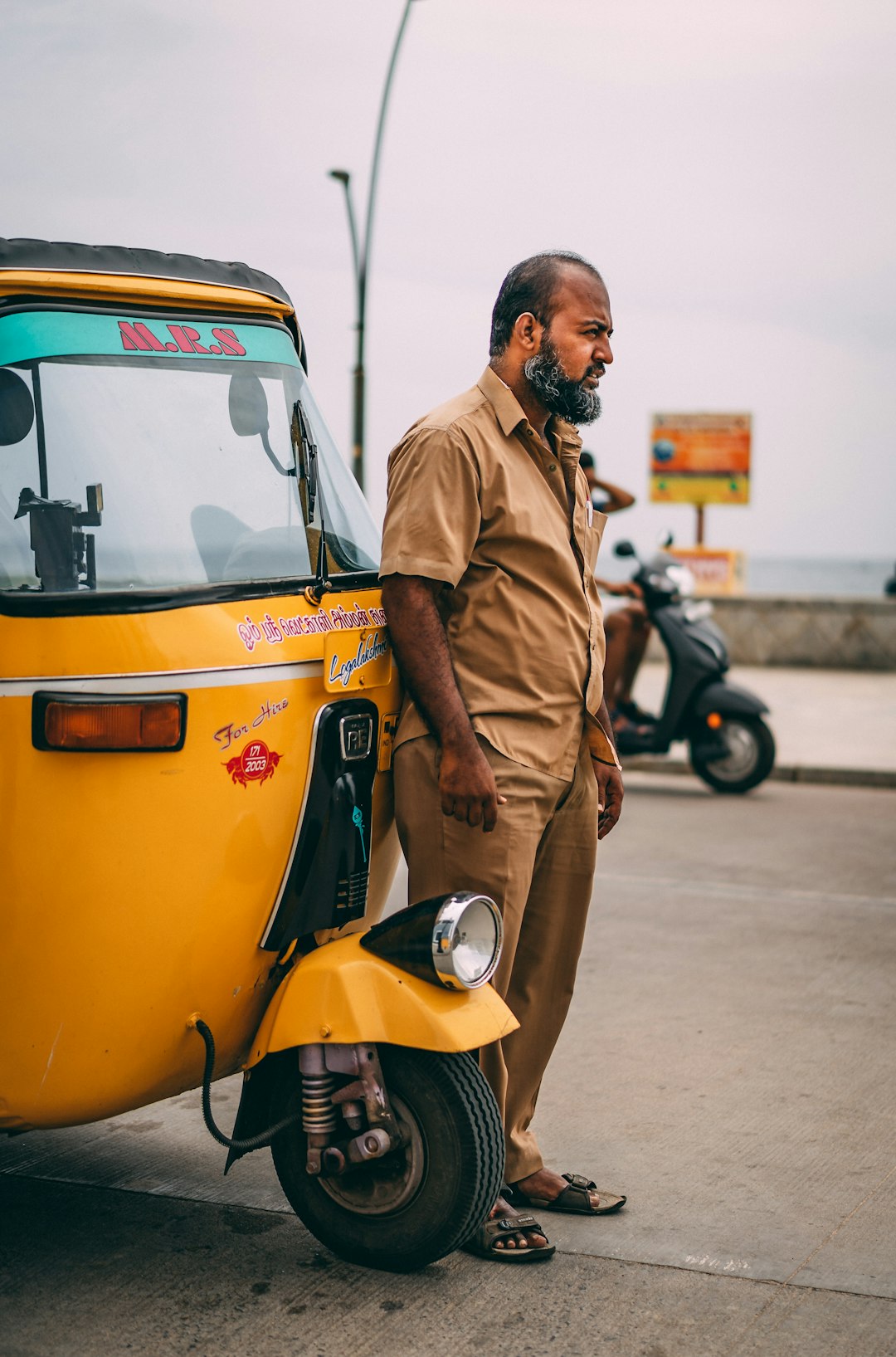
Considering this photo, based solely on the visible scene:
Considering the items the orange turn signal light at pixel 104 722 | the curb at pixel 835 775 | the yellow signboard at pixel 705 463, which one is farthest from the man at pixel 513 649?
the yellow signboard at pixel 705 463

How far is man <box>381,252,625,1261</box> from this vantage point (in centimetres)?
316

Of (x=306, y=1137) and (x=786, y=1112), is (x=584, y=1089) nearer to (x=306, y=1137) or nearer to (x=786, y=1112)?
(x=786, y=1112)

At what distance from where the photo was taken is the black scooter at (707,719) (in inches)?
384

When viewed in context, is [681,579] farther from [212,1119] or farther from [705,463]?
[705,463]

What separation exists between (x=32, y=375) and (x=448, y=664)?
979mm

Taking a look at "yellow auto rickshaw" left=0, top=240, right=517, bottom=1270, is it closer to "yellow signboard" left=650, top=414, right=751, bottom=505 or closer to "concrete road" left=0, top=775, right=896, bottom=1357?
"concrete road" left=0, top=775, right=896, bottom=1357

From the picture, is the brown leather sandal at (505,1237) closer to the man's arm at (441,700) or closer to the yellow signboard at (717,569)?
the man's arm at (441,700)

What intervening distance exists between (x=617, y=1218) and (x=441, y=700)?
1.27 metres

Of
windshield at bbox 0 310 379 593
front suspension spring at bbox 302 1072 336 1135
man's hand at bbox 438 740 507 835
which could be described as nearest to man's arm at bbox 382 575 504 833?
man's hand at bbox 438 740 507 835

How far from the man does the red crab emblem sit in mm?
360

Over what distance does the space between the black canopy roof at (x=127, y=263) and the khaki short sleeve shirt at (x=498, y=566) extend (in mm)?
485

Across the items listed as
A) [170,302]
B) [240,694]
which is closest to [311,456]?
[170,302]

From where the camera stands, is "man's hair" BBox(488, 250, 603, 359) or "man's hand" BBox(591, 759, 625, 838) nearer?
"man's hair" BBox(488, 250, 603, 359)

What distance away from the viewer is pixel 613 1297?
306cm
